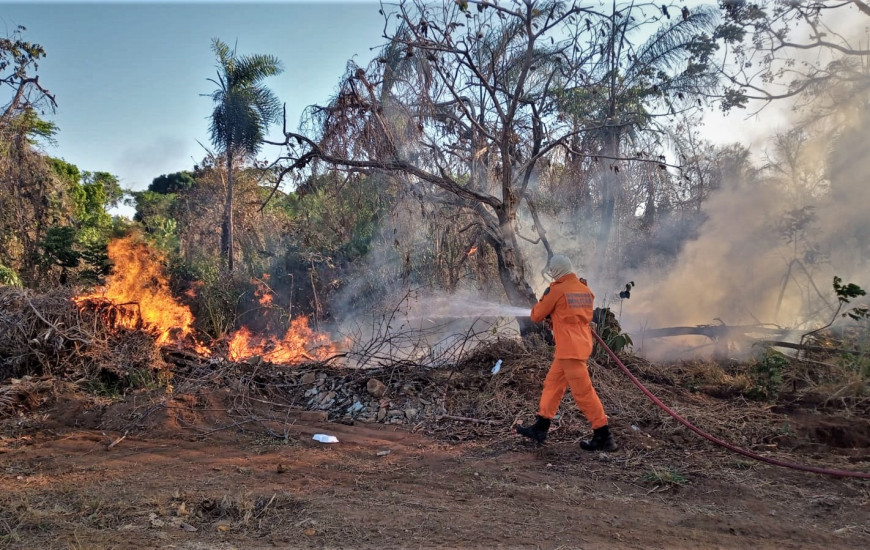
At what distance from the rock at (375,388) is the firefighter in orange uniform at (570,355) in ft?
7.40

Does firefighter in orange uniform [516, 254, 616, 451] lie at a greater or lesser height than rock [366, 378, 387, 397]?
greater

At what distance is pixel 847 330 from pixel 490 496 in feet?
29.6

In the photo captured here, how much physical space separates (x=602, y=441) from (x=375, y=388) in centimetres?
307

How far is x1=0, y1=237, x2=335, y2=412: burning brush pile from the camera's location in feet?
24.9

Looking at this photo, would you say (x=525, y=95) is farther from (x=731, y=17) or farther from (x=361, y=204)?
(x=731, y=17)

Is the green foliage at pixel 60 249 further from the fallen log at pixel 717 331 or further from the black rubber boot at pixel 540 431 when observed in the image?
the fallen log at pixel 717 331

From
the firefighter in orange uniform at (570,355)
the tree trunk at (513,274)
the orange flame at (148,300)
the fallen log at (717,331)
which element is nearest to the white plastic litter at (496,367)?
the tree trunk at (513,274)

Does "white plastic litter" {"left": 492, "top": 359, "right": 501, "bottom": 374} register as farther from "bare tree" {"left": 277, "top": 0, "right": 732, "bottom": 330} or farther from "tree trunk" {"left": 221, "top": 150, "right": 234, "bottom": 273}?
"tree trunk" {"left": 221, "top": 150, "right": 234, "bottom": 273}

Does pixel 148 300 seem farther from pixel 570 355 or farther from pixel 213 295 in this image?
pixel 570 355

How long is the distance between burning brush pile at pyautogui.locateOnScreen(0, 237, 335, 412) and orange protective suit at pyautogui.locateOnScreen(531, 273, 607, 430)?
4.39 metres

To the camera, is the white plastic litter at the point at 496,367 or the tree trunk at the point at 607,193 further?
the tree trunk at the point at 607,193

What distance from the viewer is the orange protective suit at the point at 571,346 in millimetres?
5488

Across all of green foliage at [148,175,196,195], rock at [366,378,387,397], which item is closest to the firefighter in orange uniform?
rock at [366,378,387,397]

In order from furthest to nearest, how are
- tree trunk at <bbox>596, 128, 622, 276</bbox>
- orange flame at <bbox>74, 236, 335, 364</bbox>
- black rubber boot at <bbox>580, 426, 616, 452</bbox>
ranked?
tree trunk at <bbox>596, 128, 622, 276</bbox>, orange flame at <bbox>74, 236, 335, 364</bbox>, black rubber boot at <bbox>580, 426, 616, 452</bbox>
